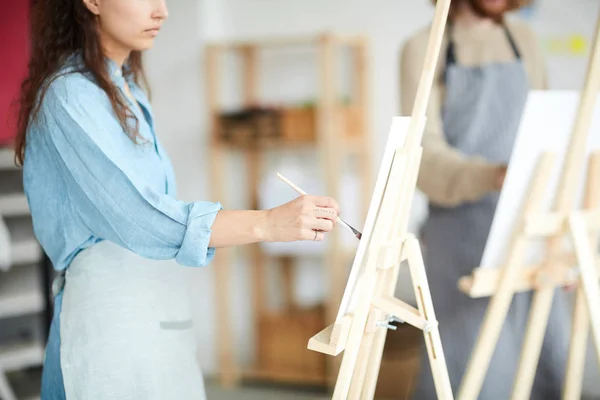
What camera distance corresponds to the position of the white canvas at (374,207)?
1.19 meters

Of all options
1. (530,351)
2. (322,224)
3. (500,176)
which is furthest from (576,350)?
(322,224)

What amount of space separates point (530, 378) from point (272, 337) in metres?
2.28

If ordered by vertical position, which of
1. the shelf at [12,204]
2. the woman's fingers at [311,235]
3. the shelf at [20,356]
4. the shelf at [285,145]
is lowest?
the shelf at [20,356]

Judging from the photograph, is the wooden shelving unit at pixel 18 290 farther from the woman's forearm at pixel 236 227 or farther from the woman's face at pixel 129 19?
the woman's forearm at pixel 236 227

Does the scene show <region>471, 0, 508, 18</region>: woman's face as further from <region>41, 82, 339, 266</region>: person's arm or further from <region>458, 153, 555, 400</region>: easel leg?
<region>41, 82, 339, 266</region>: person's arm

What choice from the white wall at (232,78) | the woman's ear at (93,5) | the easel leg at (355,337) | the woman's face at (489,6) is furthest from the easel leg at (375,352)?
the white wall at (232,78)

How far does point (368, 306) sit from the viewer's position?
3.96 ft

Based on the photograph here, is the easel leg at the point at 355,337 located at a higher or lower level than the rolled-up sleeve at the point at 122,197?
lower

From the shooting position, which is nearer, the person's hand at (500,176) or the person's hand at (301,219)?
the person's hand at (301,219)

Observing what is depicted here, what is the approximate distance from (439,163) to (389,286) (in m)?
0.56

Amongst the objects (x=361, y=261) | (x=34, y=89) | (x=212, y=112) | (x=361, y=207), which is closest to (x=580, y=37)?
(x=361, y=207)

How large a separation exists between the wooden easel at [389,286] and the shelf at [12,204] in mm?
2097

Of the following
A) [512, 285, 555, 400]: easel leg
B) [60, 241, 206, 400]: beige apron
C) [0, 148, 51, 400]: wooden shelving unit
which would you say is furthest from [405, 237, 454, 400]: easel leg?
[0, 148, 51, 400]: wooden shelving unit

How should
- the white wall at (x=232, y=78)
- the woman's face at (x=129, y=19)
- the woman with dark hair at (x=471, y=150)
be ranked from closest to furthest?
1. the woman's face at (x=129, y=19)
2. the woman with dark hair at (x=471, y=150)
3. the white wall at (x=232, y=78)
